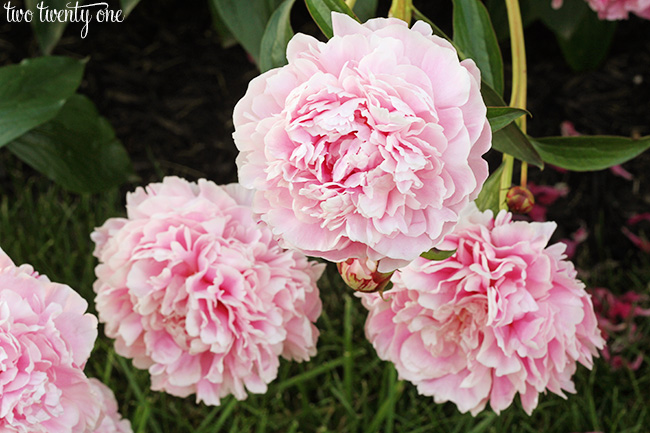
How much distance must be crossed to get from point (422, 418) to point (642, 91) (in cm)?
61

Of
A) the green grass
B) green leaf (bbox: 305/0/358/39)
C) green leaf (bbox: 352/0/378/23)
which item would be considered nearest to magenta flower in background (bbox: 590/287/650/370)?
the green grass

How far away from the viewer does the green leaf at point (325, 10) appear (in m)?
0.43

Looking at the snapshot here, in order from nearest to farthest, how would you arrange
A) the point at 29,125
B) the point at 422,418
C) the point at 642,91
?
the point at 29,125, the point at 422,418, the point at 642,91

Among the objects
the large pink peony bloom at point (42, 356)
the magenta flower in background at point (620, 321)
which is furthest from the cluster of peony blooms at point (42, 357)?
the magenta flower in background at point (620, 321)

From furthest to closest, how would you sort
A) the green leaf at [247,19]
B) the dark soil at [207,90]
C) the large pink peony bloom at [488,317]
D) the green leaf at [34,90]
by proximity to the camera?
the dark soil at [207,90]
the green leaf at [247,19]
the green leaf at [34,90]
the large pink peony bloom at [488,317]

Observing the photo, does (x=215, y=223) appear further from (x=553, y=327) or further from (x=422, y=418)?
(x=422, y=418)

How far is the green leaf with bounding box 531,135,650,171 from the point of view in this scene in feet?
1.90

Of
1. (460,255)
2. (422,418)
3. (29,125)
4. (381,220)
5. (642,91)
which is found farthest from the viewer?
(642,91)

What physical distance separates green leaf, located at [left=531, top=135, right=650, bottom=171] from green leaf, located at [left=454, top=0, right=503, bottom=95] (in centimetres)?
7

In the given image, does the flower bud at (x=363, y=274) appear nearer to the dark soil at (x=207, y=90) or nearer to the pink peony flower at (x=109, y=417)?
the pink peony flower at (x=109, y=417)

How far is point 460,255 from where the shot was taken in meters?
0.49

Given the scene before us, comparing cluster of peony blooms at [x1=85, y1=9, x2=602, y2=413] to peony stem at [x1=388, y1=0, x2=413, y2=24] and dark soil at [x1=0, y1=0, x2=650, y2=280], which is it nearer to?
peony stem at [x1=388, y1=0, x2=413, y2=24]

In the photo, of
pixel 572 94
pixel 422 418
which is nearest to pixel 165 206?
pixel 422 418

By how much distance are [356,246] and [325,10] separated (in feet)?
0.48
